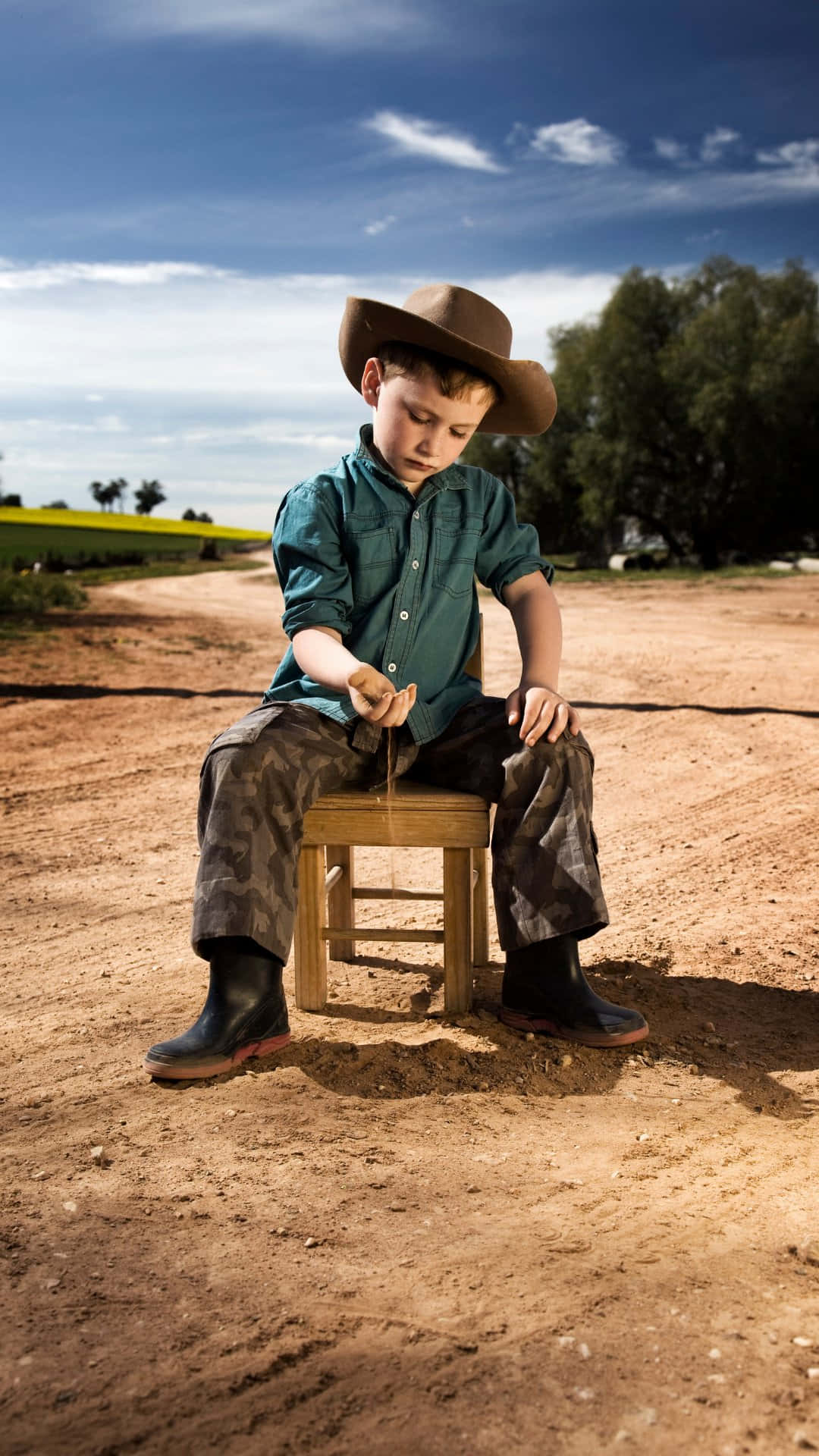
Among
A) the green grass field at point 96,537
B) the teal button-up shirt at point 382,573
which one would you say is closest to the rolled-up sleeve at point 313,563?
the teal button-up shirt at point 382,573

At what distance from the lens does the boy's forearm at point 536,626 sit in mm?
3033

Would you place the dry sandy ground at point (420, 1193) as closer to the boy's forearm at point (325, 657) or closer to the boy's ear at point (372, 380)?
the boy's forearm at point (325, 657)

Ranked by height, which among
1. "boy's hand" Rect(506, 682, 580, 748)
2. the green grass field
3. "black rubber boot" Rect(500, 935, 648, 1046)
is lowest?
"black rubber boot" Rect(500, 935, 648, 1046)

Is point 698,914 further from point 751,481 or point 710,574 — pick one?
point 751,481

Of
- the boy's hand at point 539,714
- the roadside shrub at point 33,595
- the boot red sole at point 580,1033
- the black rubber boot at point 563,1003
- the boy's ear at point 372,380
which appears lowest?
the boot red sole at point 580,1033

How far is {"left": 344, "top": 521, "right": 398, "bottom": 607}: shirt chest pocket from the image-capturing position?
2984mm

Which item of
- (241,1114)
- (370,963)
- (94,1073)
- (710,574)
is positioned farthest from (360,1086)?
(710,574)

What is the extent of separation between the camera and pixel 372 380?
9.74ft

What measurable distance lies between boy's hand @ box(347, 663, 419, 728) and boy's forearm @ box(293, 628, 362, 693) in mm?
97

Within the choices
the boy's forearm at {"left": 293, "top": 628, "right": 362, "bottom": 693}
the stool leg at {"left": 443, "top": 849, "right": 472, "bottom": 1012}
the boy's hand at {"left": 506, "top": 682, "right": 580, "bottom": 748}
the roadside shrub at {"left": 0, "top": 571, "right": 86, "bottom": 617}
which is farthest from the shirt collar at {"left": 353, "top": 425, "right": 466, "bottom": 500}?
the roadside shrub at {"left": 0, "top": 571, "right": 86, "bottom": 617}

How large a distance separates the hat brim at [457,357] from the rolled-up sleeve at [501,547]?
18 centimetres

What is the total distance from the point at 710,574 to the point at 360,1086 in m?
17.9

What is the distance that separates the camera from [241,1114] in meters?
2.51

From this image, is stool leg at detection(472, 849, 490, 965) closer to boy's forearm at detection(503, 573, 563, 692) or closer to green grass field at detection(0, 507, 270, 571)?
boy's forearm at detection(503, 573, 563, 692)
